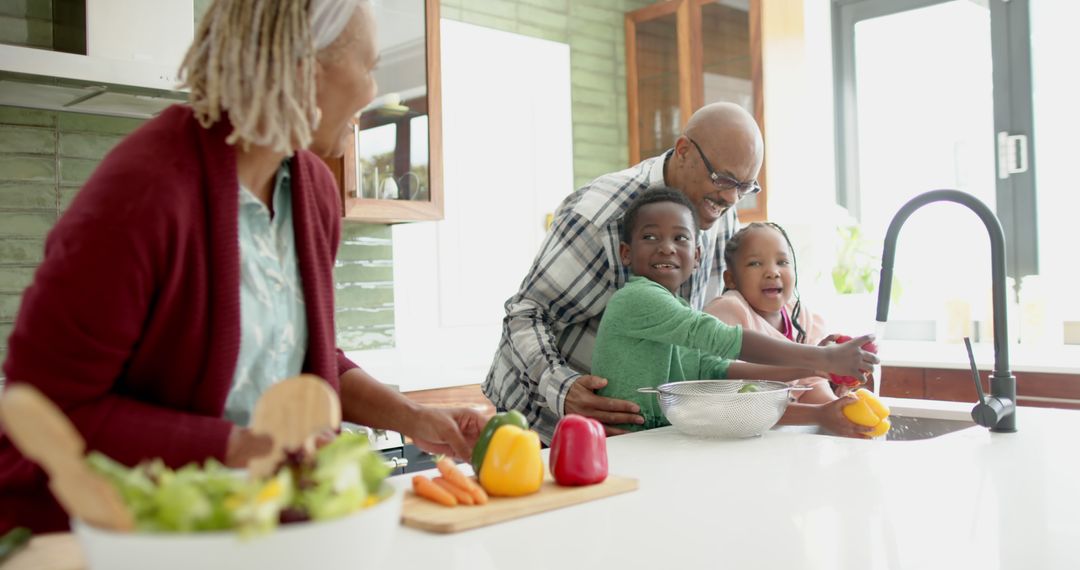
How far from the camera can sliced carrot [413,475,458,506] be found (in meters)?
1.15

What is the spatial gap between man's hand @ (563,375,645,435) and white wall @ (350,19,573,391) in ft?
5.59

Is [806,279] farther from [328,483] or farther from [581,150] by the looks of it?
[328,483]

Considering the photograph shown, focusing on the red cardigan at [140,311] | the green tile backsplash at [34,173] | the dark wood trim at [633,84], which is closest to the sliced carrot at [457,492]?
the red cardigan at [140,311]

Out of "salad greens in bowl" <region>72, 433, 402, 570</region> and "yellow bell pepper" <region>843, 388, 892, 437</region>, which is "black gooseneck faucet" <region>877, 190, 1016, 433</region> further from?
"salad greens in bowl" <region>72, 433, 402, 570</region>

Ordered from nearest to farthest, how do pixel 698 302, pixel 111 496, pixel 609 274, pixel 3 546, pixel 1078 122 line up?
pixel 111 496 < pixel 3 546 < pixel 609 274 < pixel 698 302 < pixel 1078 122

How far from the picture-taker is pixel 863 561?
0.97m

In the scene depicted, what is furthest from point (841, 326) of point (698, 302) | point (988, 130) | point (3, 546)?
point (3, 546)

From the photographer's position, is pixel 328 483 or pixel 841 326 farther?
pixel 841 326

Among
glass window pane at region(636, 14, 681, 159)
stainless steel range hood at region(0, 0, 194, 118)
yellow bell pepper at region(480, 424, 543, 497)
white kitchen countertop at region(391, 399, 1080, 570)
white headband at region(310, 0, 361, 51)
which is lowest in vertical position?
white kitchen countertop at region(391, 399, 1080, 570)

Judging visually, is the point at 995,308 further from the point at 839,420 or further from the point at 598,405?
the point at 598,405

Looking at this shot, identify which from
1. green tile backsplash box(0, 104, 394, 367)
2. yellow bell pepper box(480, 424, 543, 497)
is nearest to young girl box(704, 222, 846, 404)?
yellow bell pepper box(480, 424, 543, 497)

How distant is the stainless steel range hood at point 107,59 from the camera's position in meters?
2.46

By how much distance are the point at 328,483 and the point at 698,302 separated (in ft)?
5.34

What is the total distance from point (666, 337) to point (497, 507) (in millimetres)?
749
